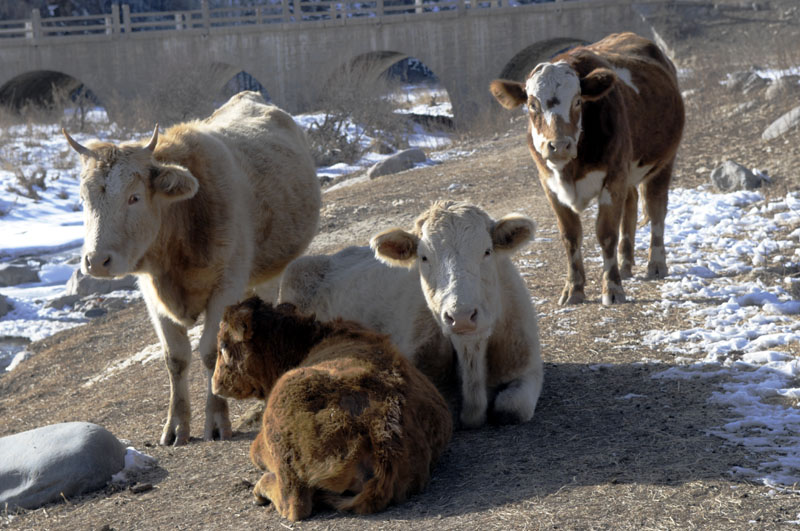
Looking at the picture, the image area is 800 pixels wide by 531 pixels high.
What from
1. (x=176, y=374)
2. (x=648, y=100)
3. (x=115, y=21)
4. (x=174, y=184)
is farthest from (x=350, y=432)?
(x=115, y=21)

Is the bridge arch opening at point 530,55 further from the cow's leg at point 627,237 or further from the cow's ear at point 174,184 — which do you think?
the cow's ear at point 174,184

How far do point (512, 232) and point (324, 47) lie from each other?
31.7m

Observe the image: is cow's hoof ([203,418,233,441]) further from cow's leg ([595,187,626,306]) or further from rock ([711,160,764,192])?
rock ([711,160,764,192])

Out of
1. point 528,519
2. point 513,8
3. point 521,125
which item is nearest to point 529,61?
point 513,8

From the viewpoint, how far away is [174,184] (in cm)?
603

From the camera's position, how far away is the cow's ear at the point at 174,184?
19.8ft

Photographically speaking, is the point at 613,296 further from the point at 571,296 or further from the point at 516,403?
the point at 516,403

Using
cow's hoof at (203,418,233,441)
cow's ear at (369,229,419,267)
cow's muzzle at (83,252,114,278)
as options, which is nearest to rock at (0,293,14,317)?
cow's hoof at (203,418,233,441)

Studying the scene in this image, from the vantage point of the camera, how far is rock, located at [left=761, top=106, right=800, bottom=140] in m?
15.1

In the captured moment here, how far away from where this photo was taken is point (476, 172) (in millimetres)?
17125

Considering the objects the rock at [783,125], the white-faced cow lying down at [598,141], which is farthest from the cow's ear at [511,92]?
the rock at [783,125]

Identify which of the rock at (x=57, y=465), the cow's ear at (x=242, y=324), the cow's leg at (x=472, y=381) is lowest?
the rock at (x=57, y=465)

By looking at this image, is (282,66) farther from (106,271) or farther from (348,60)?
(106,271)

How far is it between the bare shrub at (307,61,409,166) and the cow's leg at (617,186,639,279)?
15.2 metres
